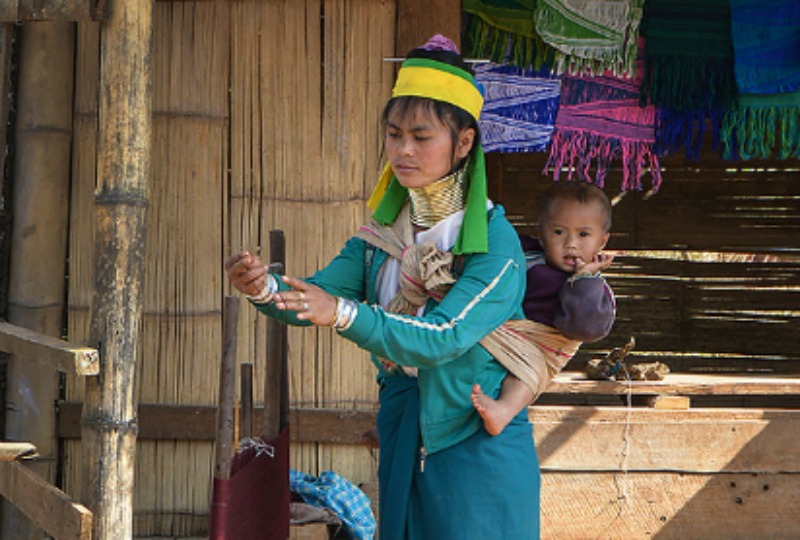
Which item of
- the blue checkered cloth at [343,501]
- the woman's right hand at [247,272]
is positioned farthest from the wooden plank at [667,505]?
the woman's right hand at [247,272]

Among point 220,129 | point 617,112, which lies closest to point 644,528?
point 617,112

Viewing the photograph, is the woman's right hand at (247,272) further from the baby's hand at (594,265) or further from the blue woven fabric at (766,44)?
the blue woven fabric at (766,44)

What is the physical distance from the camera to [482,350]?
2520 mm

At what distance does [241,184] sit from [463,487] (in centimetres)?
261

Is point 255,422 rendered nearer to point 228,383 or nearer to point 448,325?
point 228,383

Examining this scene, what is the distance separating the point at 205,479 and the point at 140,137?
199 centimetres

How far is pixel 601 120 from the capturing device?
16.7 ft

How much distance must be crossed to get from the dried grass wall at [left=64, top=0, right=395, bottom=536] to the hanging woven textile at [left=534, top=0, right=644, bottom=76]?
0.76 meters

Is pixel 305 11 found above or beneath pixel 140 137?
above

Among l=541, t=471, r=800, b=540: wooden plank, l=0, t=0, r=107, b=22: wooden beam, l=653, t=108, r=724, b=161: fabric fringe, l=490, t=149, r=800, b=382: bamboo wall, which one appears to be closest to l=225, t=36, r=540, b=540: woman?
l=0, t=0, r=107, b=22: wooden beam

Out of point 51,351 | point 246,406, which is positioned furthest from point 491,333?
point 51,351

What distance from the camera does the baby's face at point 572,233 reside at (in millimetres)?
2828

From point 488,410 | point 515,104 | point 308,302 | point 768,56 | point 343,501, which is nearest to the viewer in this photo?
point 308,302

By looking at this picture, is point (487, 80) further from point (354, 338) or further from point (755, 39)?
point (354, 338)
